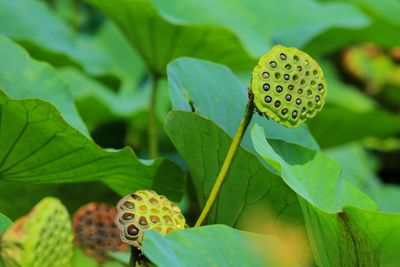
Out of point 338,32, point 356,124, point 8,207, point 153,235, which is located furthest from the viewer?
point 356,124

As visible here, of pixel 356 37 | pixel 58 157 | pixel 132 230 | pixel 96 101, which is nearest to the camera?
pixel 132 230

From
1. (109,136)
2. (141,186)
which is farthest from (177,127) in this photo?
(109,136)

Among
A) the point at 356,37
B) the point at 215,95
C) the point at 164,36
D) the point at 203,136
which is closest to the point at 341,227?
the point at 203,136

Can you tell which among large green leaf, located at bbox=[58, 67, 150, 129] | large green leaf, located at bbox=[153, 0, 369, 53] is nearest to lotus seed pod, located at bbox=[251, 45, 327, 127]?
large green leaf, located at bbox=[153, 0, 369, 53]

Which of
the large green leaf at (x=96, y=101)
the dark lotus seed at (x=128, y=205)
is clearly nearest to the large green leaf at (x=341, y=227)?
the dark lotus seed at (x=128, y=205)

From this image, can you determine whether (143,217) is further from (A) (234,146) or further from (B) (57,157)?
(B) (57,157)

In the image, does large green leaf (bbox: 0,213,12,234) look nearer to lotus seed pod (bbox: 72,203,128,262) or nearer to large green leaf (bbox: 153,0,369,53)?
lotus seed pod (bbox: 72,203,128,262)

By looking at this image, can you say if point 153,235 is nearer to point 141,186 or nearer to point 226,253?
point 226,253
